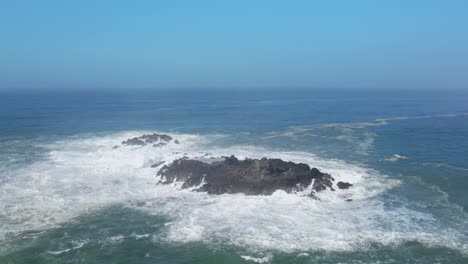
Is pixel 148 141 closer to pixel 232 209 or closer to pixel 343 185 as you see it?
pixel 232 209

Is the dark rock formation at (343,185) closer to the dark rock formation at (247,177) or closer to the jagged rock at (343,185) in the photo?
the jagged rock at (343,185)

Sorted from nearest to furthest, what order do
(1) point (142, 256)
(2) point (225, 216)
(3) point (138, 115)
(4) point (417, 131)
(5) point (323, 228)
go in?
(1) point (142, 256) → (5) point (323, 228) → (2) point (225, 216) → (4) point (417, 131) → (3) point (138, 115)

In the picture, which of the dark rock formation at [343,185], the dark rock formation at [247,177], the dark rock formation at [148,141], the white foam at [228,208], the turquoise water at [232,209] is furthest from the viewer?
the dark rock formation at [148,141]

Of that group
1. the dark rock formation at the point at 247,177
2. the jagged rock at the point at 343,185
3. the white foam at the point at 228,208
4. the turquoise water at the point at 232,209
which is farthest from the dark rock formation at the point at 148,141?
the jagged rock at the point at 343,185

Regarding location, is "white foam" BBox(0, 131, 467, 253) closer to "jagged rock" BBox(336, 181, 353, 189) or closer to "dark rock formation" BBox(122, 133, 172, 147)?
"jagged rock" BBox(336, 181, 353, 189)

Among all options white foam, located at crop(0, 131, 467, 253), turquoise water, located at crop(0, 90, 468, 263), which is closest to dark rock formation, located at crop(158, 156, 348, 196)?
white foam, located at crop(0, 131, 467, 253)

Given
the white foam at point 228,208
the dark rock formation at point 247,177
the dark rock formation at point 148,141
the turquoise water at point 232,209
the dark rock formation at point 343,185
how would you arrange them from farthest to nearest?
the dark rock formation at point 148,141
the dark rock formation at point 343,185
the dark rock formation at point 247,177
the white foam at point 228,208
the turquoise water at point 232,209

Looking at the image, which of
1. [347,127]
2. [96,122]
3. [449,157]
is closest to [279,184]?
[449,157]

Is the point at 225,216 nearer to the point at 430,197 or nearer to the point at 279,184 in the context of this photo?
the point at 279,184
